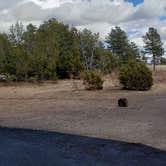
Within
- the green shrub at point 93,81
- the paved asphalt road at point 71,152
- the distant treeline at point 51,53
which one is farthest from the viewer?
the distant treeline at point 51,53

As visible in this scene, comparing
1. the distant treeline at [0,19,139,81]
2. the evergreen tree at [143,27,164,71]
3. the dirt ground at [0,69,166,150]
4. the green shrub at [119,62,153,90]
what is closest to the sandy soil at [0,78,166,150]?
the dirt ground at [0,69,166,150]

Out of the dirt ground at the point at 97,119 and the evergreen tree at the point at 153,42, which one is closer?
the dirt ground at the point at 97,119

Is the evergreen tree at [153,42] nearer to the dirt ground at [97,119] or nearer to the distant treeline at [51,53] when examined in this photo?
the distant treeline at [51,53]

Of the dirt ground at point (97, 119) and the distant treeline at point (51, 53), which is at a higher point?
the distant treeline at point (51, 53)

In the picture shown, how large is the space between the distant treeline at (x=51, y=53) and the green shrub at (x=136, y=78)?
15.1 metres

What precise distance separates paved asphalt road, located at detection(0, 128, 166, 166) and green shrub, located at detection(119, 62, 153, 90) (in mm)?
19945

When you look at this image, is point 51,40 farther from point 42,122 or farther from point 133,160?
point 133,160

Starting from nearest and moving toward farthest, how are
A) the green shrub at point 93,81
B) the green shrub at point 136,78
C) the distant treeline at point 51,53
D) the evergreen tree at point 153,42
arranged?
the green shrub at point 136,78, the green shrub at point 93,81, the distant treeline at point 51,53, the evergreen tree at point 153,42

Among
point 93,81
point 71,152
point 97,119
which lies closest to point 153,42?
point 93,81

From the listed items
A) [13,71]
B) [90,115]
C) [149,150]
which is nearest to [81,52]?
[13,71]

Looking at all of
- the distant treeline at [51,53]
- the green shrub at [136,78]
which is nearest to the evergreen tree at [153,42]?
the distant treeline at [51,53]

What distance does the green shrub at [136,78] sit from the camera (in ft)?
110

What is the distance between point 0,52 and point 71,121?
32.7 m

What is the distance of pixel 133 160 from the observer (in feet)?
33.3
